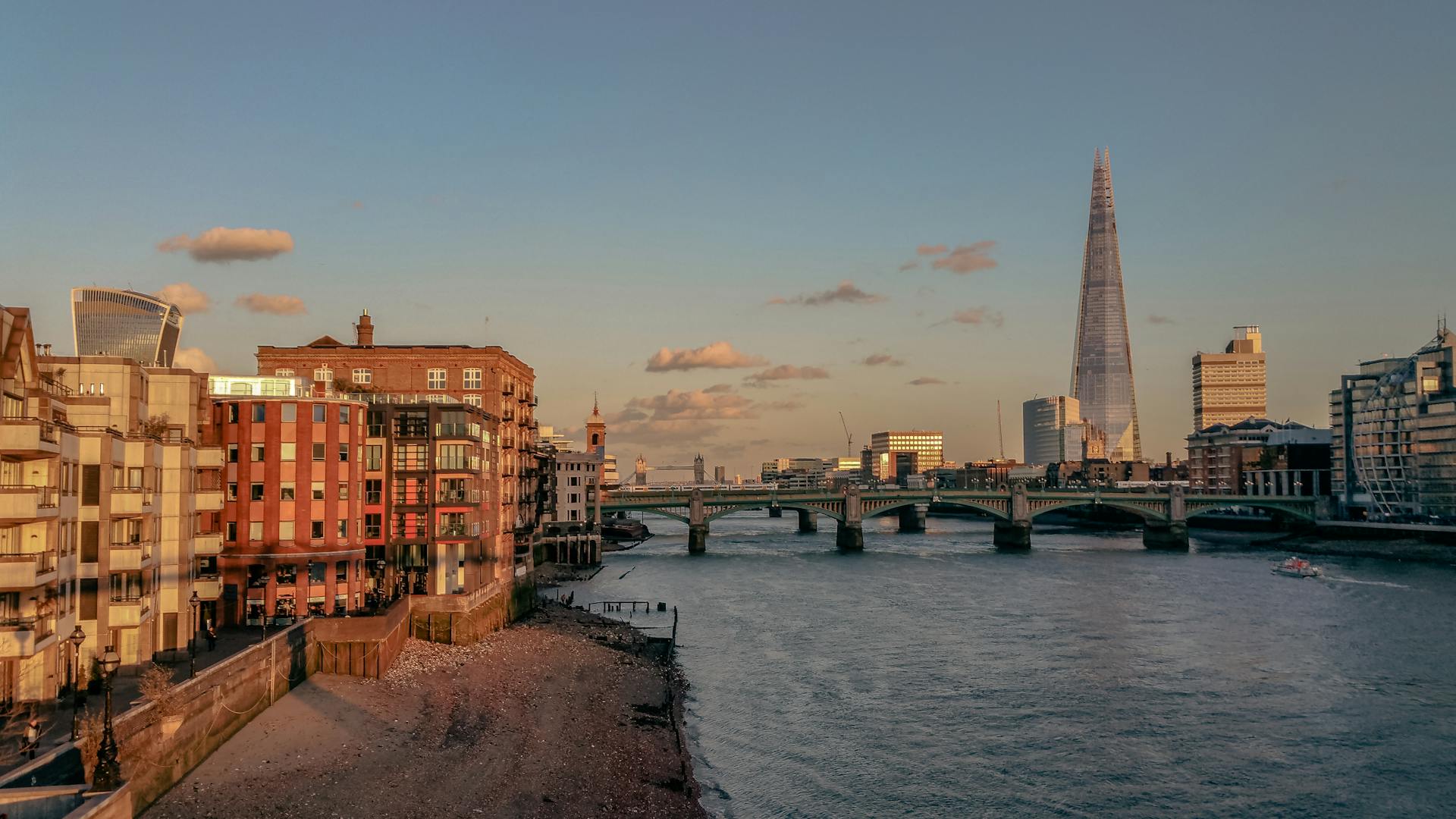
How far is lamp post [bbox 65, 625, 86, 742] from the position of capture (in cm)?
3149

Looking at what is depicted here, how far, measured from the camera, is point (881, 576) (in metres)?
129

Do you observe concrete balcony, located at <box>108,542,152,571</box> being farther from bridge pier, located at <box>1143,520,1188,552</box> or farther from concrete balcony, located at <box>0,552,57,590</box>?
bridge pier, located at <box>1143,520,1188,552</box>

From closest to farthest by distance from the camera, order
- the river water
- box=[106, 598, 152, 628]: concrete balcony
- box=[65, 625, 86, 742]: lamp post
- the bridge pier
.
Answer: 1. box=[65, 625, 86, 742]: lamp post
2. box=[106, 598, 152, 628]: concrete balcony
3. the river water
4. the bridge pier

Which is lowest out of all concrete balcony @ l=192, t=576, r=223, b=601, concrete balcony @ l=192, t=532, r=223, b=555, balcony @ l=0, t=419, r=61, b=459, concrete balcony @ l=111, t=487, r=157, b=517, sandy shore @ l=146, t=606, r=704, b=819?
sandy shore @ l=146, t=606, r=704, b=819

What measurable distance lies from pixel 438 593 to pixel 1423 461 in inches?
6535

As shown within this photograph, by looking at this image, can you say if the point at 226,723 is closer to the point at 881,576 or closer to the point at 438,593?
the point at 438,593

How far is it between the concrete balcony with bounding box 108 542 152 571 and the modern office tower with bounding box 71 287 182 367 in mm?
30855

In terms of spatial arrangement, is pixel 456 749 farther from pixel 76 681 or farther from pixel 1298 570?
pixel 1298 570

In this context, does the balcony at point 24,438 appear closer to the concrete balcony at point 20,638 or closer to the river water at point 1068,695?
the concrete balcony at point 20,638

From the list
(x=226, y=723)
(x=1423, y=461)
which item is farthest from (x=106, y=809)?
(x=1423, y=461)

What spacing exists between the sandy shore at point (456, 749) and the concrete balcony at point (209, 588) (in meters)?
8.34

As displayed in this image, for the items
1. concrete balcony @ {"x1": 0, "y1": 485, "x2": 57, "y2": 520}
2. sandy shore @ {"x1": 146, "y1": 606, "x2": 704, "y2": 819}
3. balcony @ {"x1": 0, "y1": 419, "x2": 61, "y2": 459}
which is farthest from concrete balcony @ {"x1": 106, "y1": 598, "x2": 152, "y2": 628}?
balcony @ {"x1": 0, "y1": 419, "x2": 61, "y2": 459}

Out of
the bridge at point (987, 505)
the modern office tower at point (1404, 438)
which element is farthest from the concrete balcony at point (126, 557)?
the modern office tower at point (1404, 438)

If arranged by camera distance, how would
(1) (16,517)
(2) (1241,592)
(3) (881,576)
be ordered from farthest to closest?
1. (3) (881,576)
2. (2) (1241,592)
3. (1) (16,517)
